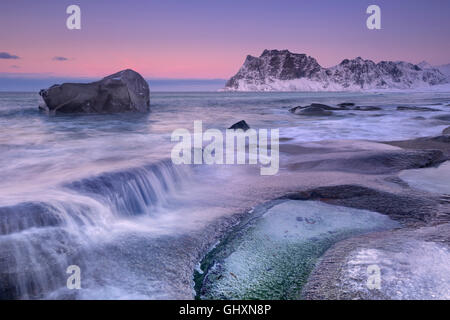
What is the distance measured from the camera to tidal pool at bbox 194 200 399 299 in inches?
91.1

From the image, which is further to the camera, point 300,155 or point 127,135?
point 127,135

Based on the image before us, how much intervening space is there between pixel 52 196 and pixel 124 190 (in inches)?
36.0

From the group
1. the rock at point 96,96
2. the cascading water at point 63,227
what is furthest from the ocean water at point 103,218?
the rock at point 96,96

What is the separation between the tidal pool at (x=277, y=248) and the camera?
231 cm

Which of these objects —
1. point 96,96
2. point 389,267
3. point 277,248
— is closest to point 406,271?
point 389,267

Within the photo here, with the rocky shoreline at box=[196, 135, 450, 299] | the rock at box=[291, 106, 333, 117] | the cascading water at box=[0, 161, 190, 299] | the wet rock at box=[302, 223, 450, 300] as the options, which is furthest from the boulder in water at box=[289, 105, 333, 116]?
the wet rock at box=[302, 223, 450, 300]

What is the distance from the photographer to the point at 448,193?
3.98m

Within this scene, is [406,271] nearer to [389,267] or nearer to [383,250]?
[389,267]

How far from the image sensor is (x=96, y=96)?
16.8 m

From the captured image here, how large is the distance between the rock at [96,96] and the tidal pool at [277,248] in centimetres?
1553

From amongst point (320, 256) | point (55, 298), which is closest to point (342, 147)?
point (320, 256)

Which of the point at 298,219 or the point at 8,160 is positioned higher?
the point at 8,160

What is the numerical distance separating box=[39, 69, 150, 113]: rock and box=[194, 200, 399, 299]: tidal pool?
15534mm

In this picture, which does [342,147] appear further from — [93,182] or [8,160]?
[8,160]
